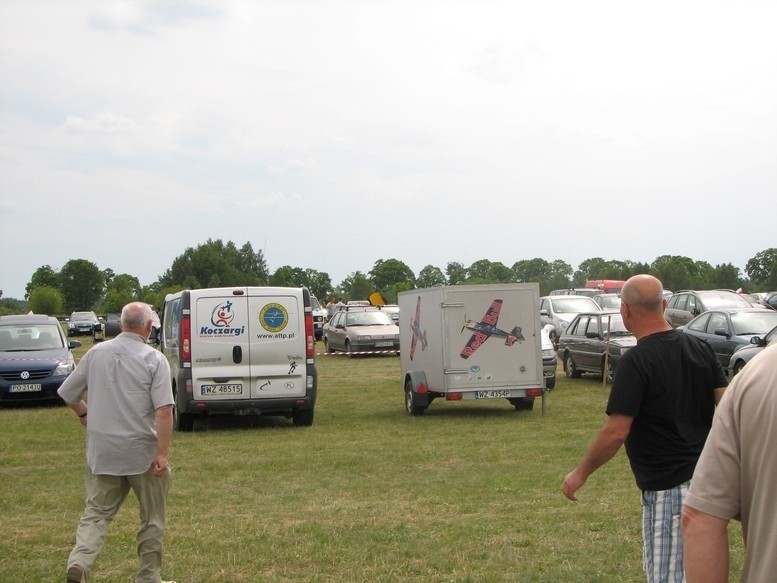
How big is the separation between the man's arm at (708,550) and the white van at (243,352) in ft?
42.4

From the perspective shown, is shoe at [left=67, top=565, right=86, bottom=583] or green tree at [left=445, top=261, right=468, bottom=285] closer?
shoe at [left=67, top=565, right=86, bottom=583]

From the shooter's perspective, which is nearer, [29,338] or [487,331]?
[487,331]

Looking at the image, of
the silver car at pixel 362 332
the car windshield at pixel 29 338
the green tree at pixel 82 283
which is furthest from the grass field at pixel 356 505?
the green tree at pixel 82 283

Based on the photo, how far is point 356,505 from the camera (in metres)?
9.45

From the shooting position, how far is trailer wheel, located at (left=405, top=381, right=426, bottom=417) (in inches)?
681

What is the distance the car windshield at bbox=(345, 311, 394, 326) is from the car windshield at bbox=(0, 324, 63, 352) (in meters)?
14.9

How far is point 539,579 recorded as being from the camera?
6.63 metres

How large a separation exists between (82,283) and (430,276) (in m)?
46.1

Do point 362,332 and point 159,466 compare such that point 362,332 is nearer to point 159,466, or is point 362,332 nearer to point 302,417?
point 302,417

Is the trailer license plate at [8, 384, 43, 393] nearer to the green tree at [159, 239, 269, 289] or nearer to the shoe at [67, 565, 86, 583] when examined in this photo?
the shoe at [67, 565, 86, 583]

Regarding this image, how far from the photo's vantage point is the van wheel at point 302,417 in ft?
53.3

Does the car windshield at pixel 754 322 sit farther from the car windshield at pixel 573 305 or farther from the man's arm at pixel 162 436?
the man's arm at pixel 162 436

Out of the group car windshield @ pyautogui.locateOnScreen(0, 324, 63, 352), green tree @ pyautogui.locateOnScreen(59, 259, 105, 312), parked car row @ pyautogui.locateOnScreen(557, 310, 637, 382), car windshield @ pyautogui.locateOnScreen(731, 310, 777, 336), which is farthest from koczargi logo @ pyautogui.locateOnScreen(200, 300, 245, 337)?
green tree @ pyautogui.locateOnScreen(59, 259, 105, 312)

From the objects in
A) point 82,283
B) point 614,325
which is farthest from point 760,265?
point 614,325
